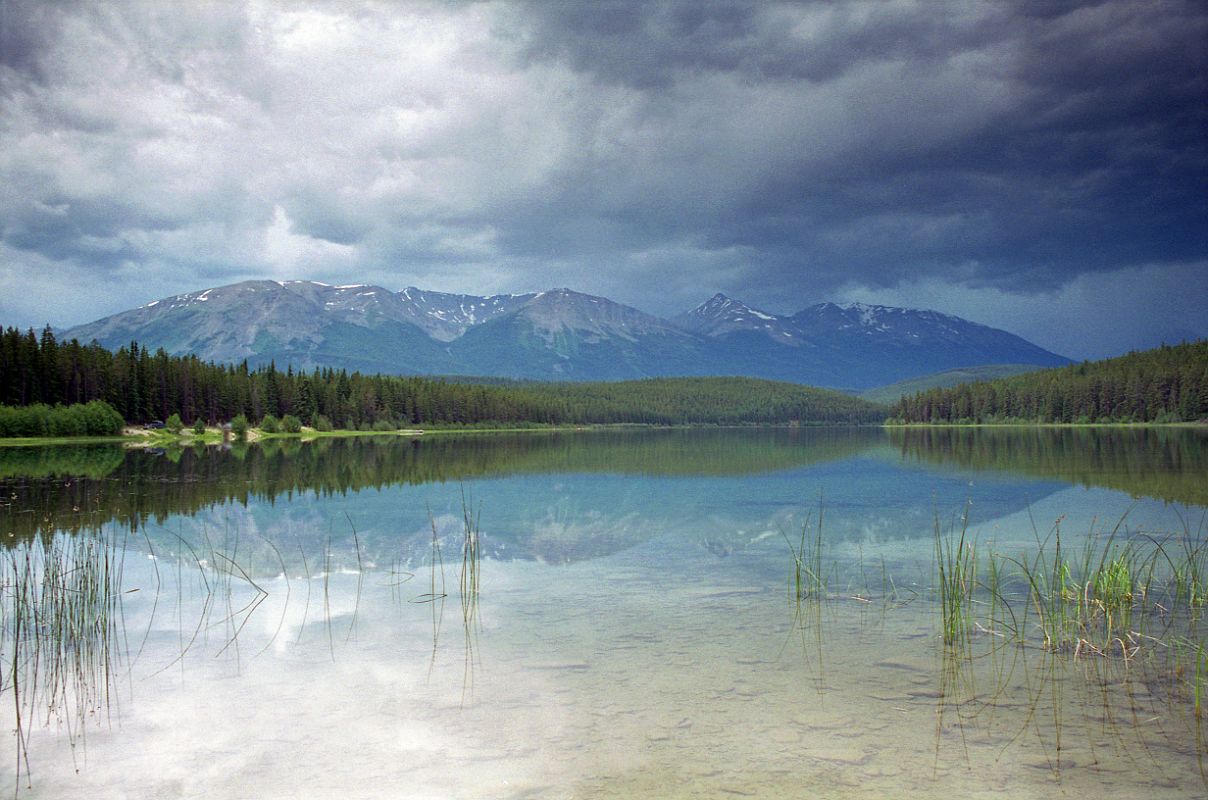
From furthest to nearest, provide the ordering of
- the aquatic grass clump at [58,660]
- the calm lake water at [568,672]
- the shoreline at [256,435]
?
the shoreline at [256,435], the aquatic grass clump at [58,660], the calm lake water at [568,672]

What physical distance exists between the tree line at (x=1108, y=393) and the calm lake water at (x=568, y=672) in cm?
14178

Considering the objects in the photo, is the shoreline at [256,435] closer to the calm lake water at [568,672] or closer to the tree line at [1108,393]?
the tree line at [1108,393]

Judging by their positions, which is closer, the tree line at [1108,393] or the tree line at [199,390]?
the tree line at [199,390]

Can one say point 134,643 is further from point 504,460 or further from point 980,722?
point 504,460

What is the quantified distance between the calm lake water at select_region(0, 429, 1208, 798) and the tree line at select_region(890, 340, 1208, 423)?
465 feet

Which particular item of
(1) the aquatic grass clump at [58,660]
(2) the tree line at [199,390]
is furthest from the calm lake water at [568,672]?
(2) the tree line at [199,390]

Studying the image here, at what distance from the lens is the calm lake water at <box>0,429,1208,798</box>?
8750 millimetres

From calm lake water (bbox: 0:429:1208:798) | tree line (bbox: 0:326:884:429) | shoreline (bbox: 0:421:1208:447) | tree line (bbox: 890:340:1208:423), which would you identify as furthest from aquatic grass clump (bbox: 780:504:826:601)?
tree line (bbox: 890:340:1208:423)

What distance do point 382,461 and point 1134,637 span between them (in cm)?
6133

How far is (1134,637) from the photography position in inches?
529

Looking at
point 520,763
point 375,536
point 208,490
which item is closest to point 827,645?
point 520,763

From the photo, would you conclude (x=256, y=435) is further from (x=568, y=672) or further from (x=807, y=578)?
(x=568, y=672)

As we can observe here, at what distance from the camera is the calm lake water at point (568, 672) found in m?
8.75

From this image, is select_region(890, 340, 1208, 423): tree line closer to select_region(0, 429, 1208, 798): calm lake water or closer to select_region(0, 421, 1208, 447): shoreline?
select_region(0, 421, 1208, 447): shoreline
